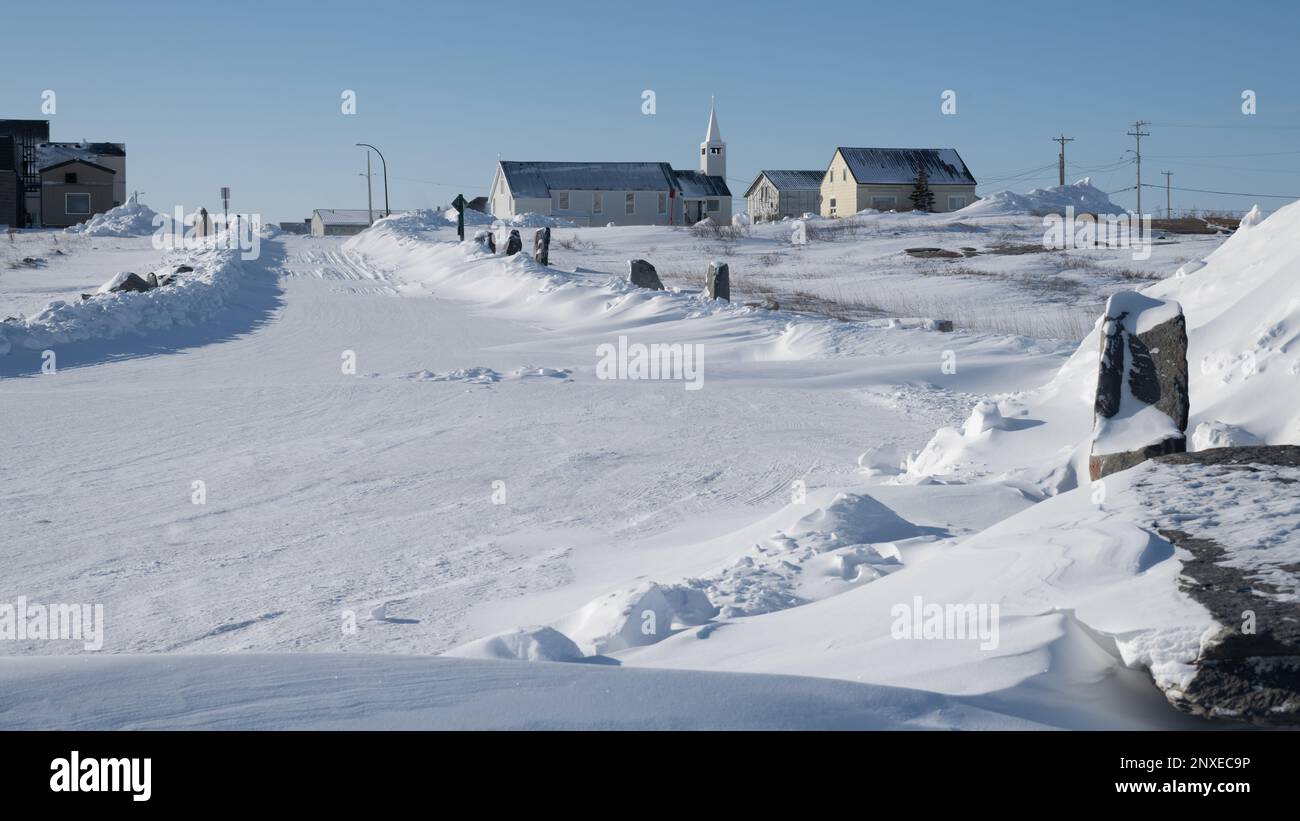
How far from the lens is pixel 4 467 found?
353 inches

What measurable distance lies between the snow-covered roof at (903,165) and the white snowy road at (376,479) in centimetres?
6071

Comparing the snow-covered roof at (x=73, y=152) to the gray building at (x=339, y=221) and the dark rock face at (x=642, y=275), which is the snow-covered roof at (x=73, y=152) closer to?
the gray building at (x=339, y=221)

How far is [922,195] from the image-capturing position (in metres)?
72.0

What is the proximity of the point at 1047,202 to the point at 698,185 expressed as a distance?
84.4ft

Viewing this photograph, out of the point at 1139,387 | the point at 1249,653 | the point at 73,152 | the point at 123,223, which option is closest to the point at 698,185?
the point at 123,223

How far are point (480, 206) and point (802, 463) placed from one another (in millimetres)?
92696

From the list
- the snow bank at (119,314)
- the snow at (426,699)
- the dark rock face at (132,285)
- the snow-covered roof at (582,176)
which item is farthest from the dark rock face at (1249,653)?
the snow-covered roof at (582,176)

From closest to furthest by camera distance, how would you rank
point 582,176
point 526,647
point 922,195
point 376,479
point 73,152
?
point 526,647 → point 376,479 → point 922,195 → point 73,152 → point 582,176

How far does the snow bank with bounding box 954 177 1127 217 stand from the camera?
60188mm

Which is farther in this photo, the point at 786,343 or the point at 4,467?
the point at 786,343

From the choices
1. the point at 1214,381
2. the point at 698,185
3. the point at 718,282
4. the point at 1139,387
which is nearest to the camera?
the point at 1139,387

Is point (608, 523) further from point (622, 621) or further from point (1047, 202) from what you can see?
point (1047, 202)
